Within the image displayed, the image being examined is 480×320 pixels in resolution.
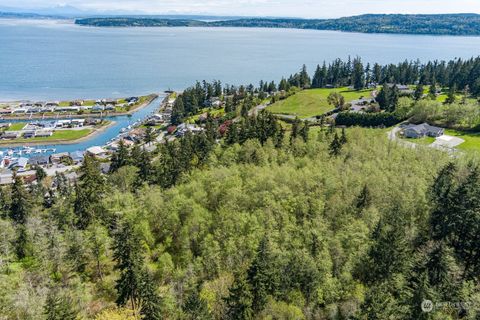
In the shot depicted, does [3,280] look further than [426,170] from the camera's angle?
No

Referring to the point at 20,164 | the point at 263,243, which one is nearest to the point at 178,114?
the point at 20,164

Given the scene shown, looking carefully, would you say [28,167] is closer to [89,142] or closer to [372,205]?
[89,142]

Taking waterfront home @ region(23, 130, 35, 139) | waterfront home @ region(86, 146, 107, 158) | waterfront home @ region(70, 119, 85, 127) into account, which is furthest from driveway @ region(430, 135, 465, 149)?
waterfront home @ region(23, 130, 35, 139)

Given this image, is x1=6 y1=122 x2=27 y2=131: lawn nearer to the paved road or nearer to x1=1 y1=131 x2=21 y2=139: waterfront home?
x1=1 y1=131 x2=21 y2=139: waterfront home

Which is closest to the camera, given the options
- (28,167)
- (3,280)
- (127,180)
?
(3,280)

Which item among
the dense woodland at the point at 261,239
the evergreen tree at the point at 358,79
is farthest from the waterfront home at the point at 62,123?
the evergreen tree at the point at 358,79

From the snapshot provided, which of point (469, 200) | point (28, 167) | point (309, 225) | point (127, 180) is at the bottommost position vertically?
point (28, 167)

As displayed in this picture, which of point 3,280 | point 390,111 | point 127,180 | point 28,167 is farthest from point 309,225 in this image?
point 28,167
